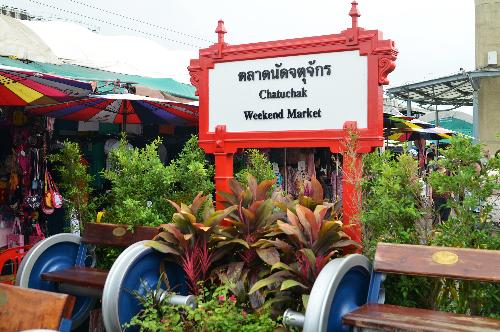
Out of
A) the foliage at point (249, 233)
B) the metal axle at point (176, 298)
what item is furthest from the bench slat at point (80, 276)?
the foliage at point (249, 233)

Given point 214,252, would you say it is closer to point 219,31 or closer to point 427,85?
point 219,31

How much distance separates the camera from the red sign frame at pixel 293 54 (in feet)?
15.4

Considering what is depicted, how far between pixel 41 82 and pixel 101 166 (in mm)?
3749

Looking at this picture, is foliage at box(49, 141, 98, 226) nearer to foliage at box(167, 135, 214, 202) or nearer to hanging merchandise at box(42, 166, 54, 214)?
hanging merchandise at box(42, 166, 54, 214)

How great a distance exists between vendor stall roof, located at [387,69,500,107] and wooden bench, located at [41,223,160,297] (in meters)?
→ 12.9

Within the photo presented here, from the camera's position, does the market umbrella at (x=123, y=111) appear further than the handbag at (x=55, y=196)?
Yes

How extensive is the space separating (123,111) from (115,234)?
3.77 meters

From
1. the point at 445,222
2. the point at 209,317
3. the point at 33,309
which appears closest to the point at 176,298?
the point at 209,317

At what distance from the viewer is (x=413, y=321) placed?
340 cm

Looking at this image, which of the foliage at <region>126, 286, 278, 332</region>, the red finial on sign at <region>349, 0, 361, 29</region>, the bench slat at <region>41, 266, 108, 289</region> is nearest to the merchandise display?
the bench slat at <region>41, 266, 108, 289</region>

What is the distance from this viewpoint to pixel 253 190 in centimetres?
491

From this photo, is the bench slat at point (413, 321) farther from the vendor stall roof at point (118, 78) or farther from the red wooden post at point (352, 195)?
the vendor stall roof at point (118, 78)

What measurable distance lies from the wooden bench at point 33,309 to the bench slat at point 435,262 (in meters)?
2.03

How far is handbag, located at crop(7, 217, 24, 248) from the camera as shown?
7.83m
